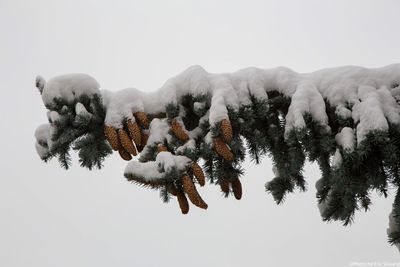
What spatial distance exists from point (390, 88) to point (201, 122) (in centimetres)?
138

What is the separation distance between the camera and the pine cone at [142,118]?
282 centimetres

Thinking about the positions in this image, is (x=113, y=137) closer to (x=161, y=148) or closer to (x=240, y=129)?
(x=161, y=148)

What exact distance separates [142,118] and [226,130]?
68 centimetres

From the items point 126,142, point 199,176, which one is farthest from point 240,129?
point 126,142

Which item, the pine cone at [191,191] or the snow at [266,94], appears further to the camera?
the snow at [266,94]

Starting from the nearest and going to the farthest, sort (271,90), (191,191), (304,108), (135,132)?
(191,191), (304,108), (135,132), (271,90)

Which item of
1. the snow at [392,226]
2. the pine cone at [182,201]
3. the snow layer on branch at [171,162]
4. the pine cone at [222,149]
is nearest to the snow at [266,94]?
the pine cone at [222,149]

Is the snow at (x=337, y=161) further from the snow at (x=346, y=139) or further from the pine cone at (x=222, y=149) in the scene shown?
the pine cone at (x=222, y=149)

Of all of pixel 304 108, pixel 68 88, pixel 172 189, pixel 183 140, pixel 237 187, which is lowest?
pixel 237 187

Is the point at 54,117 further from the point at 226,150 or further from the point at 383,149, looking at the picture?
the point at 383,149

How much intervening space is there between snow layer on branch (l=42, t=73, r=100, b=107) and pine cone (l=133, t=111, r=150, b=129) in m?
0.35

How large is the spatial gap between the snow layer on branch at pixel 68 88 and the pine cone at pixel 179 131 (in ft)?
2.17

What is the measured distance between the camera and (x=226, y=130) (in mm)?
2475

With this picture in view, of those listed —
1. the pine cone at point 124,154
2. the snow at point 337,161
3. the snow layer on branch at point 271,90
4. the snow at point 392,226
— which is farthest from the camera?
the snow at point 392,226
